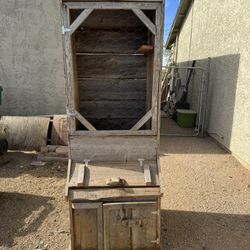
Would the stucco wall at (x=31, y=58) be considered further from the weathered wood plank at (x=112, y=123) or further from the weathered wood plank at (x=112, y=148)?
the weathered wood plank at (x=112, y=148)

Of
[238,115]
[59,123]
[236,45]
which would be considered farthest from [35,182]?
[236,45]

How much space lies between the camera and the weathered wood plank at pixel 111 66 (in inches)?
109

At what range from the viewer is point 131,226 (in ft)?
7.21

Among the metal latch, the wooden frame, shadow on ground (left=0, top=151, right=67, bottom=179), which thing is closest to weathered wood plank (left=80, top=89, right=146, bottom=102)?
the wooden frame

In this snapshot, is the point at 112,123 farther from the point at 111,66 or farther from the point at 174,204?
the point at 174,204

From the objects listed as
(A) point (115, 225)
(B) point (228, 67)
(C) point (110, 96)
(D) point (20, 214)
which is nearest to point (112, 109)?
(C) point (110, 96)

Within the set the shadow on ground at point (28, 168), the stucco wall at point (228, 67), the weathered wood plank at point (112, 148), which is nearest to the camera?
the weathered wood plank at point (112, 148)

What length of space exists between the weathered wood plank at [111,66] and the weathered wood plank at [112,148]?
0.83 meters

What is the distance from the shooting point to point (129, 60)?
9.18ft

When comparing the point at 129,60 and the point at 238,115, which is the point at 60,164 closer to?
the point at 129,60

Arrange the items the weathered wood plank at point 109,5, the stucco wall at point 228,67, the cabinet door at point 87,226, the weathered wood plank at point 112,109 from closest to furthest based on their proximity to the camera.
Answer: the weathered wood plank at point 109,5 → the cabinet door at point 87,226 → the weathered wood plank at point 112,109 → the stucco wall at point 228,67

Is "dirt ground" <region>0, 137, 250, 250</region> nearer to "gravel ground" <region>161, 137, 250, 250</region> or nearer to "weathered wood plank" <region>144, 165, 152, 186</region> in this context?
"gravel ground" <region>161, 137, 250, 250</region>

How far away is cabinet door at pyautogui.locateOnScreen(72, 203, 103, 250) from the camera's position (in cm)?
215

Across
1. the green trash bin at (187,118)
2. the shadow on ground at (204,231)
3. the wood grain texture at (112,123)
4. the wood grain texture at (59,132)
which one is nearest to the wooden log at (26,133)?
the wood grain texture at (59,132)
